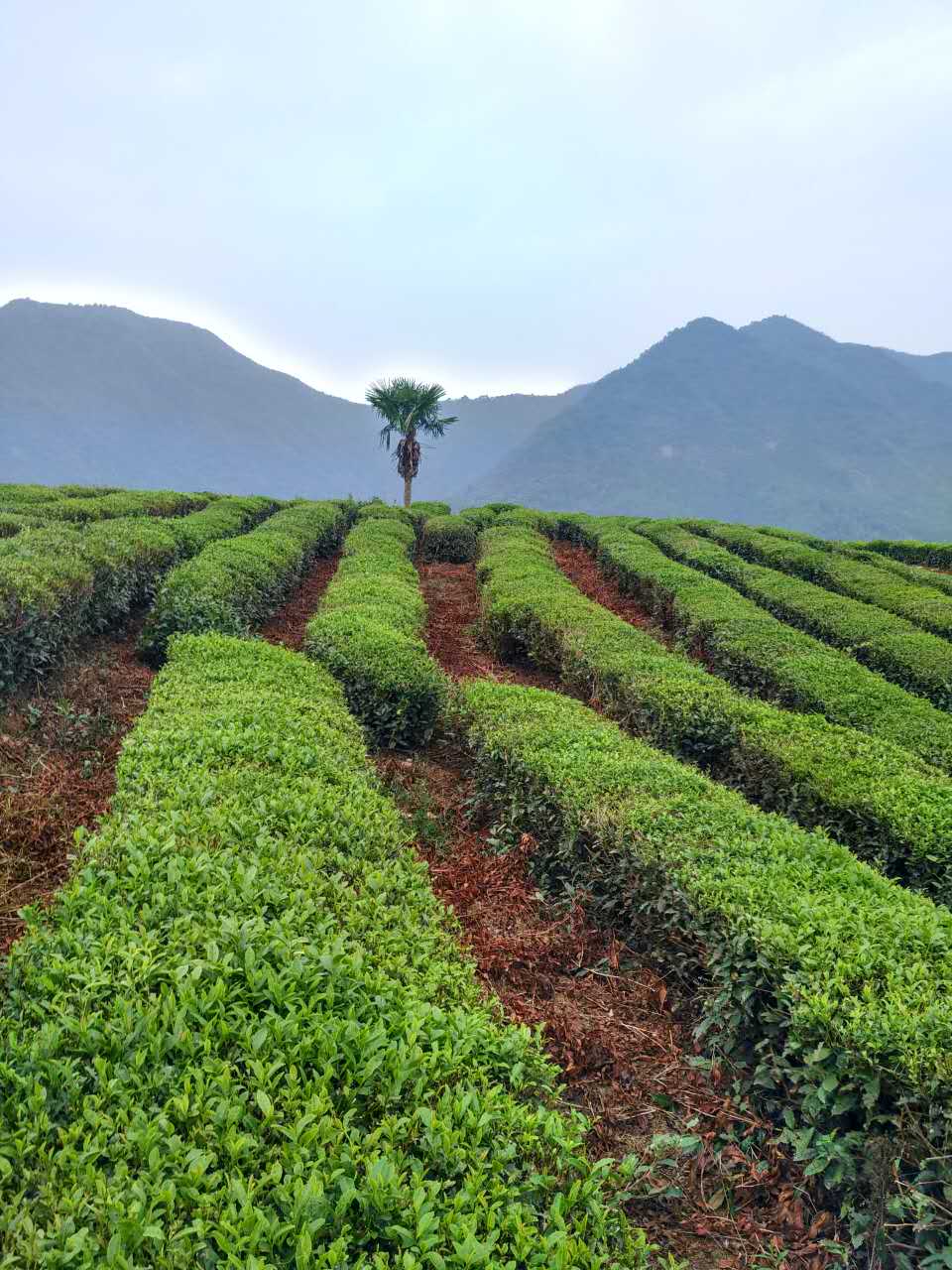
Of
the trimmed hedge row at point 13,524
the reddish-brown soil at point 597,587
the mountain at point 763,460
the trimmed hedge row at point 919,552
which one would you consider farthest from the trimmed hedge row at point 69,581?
the mountain at point 763,460

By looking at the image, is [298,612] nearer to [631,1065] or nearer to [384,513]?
[631,1065]

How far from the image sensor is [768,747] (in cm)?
706

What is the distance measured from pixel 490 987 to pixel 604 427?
7769 inches

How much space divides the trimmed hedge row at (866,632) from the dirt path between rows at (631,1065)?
26.8 feet

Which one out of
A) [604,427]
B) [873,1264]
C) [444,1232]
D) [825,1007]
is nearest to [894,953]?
[825,1007]

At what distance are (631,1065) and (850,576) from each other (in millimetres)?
17372

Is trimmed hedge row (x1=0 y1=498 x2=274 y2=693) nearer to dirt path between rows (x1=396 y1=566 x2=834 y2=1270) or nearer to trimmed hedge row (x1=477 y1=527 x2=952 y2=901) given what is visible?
dirt path between rows (x1=396 y1=566 x2=834 y2=1270)

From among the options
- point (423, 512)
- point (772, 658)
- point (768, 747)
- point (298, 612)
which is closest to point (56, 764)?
point (768, 747)

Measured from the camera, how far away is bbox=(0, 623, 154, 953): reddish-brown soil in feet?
15.6

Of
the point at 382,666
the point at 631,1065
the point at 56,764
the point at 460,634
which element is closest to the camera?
the point at 631,1065

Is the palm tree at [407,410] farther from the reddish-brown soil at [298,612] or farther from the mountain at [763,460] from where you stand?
the mountain at [763,460]

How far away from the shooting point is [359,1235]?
6.63 ft

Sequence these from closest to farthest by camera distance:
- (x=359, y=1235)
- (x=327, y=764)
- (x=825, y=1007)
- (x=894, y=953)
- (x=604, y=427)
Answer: (x=359, y=1235)
(x=825, y=1007)
(x=894, y=953)
(x=327, y=764)
(x=604, y=427)

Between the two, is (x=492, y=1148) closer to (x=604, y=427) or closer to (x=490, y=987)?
(x=490, y=987)
